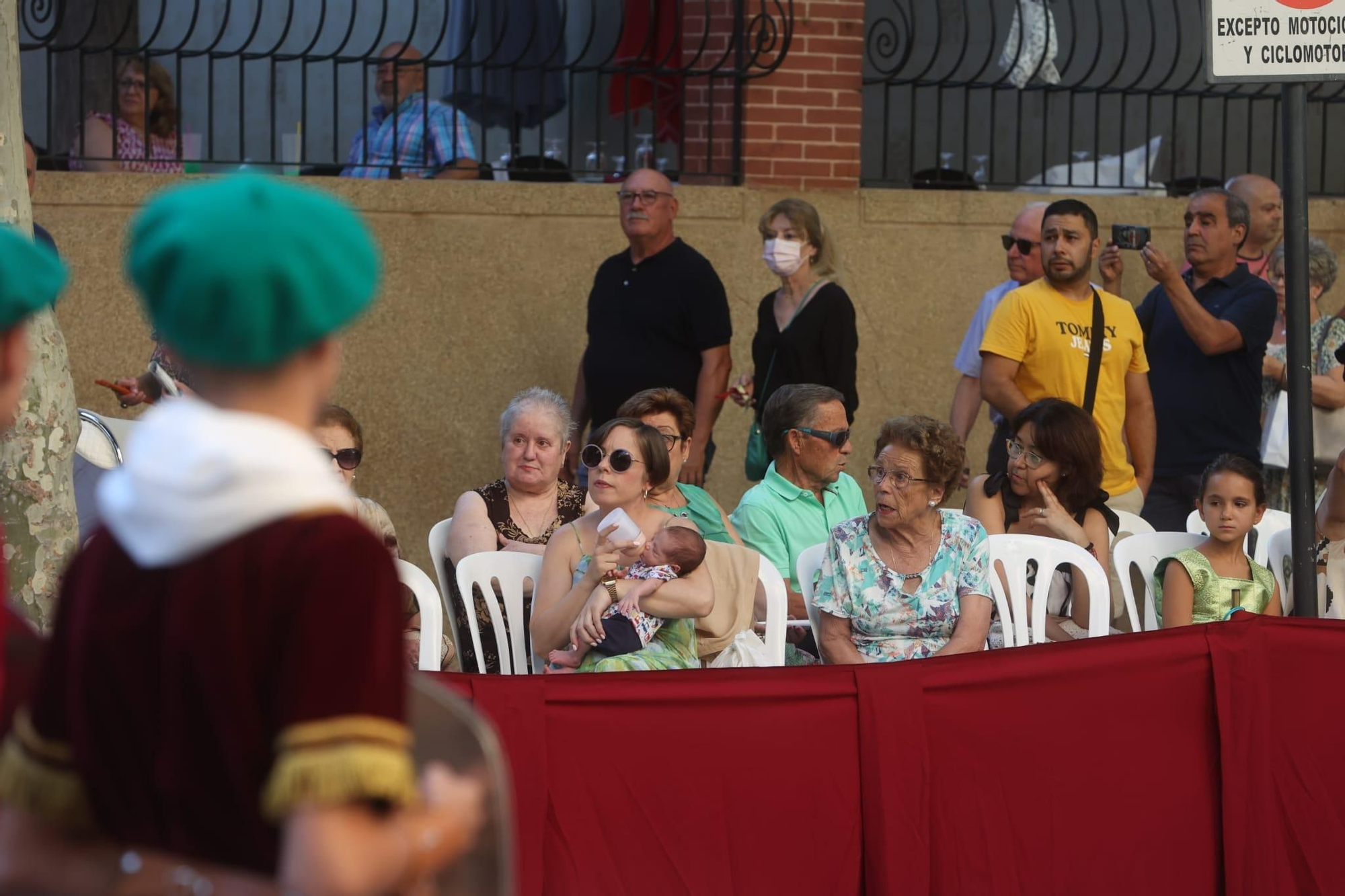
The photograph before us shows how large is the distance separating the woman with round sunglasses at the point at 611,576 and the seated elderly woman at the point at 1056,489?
1376 millimetres

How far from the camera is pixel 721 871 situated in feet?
12.7

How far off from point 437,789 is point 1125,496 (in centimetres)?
549

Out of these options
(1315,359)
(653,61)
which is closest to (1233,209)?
(1315,359)

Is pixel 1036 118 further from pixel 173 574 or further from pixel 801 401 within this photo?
pixel 173 574

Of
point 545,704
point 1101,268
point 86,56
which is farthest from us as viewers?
point 86,56

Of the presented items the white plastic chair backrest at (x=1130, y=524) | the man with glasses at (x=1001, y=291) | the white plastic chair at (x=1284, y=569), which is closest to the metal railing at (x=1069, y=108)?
the man with glasses at (x=1001, y=291)

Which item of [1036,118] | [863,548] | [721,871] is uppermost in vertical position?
[1036,118]

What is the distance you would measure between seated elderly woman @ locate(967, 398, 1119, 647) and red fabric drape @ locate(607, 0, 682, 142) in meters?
3.49

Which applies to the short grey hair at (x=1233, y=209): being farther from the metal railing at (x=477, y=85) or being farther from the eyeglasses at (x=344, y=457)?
the eyeglasses at (x=344, y=457)

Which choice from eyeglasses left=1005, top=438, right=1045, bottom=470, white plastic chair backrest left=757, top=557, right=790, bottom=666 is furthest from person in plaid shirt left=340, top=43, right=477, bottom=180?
white plastic chair backrest left=757, top=557, right=790, bottom=666

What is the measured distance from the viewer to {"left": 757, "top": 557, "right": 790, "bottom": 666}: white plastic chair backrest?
514 cm

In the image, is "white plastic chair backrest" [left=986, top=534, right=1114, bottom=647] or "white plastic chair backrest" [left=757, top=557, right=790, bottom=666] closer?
"white plastic chair backrest" [left=757, top=557, right=790, bottom=666]

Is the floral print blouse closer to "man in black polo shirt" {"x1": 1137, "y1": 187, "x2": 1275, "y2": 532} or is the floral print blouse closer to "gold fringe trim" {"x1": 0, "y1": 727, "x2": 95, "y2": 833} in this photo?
"man in black polo shirt" {"x1": 1137, "y1": 187, "x2": 1275, "y2": 532}

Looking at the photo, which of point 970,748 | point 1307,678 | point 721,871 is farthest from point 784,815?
point 1307,678
